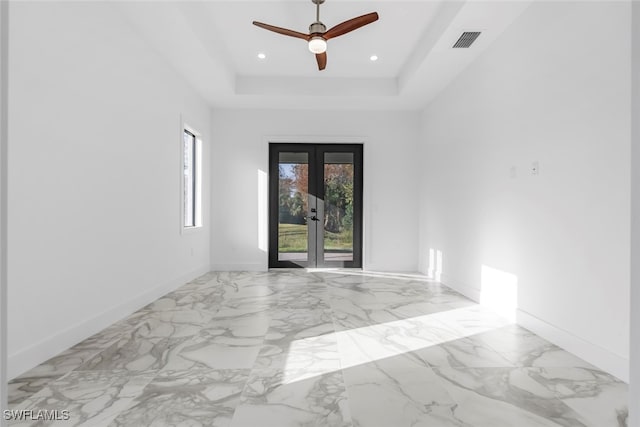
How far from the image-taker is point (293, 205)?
609 centimetres

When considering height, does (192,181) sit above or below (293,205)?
above

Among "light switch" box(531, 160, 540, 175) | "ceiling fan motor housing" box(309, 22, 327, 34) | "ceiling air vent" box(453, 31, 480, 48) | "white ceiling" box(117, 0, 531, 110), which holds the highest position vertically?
"white ceiling" box(117, 0, 531, 110)

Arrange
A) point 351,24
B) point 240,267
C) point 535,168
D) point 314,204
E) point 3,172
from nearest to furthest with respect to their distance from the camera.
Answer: point 3,172, point 535,168, point 351,24, point 240,267, point 314,204

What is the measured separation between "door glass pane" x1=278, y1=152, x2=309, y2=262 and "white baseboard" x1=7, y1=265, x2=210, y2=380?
253 cm

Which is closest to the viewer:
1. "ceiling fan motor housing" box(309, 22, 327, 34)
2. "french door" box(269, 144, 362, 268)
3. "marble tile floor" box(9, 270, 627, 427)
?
"marble tile floor" box(9, 270, 627, 427)

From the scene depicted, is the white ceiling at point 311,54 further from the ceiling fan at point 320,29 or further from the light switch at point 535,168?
the light switch at point 535,168

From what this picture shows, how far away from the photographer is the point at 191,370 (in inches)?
81.8

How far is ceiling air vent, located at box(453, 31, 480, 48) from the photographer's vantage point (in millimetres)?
3364

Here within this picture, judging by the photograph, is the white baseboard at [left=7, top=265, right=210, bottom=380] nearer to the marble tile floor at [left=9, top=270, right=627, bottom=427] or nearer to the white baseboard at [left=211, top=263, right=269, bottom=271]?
the marble tile floor at [left=9, top=270, right=627, bottom=427]

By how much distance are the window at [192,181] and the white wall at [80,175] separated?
1.18 metres

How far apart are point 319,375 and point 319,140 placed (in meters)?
4.52

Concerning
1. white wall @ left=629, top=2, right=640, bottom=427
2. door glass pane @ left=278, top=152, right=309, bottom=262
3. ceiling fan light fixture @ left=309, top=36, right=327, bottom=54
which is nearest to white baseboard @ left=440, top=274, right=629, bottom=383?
white wall @ left=629, top=2, right=640, bottom=427

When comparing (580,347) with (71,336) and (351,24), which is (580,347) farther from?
(71,336)

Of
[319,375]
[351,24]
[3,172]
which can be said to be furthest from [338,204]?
[3,172]
